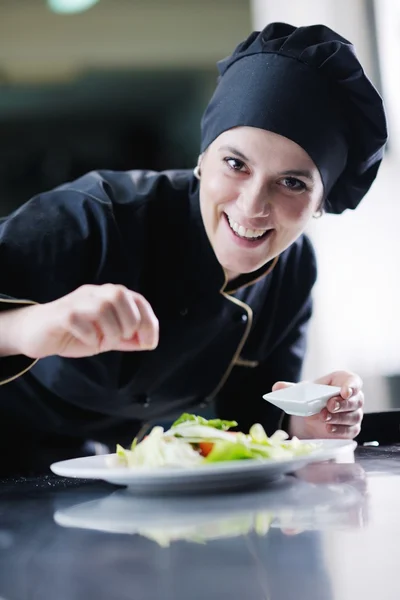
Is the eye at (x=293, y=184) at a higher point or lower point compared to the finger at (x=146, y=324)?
higher

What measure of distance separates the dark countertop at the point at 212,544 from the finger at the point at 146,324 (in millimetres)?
145

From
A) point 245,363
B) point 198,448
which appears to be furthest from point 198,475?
point 245,363

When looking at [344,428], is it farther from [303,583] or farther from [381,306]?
[381,306]

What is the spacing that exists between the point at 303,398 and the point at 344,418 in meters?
0.12

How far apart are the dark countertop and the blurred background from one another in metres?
1.99

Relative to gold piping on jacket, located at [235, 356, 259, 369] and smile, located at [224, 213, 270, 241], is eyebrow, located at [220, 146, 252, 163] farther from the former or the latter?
gold piping on jacket, located at [235, 356, 259, 369]

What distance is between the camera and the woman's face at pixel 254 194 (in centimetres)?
111

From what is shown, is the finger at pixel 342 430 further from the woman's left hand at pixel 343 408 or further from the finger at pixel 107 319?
the finger at pixel 107 319

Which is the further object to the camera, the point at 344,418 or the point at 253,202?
the point at 253,202

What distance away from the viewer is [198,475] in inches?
24.3

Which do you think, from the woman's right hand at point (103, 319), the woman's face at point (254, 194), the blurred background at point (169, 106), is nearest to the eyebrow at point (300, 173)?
the woman's face at point (254, 194)

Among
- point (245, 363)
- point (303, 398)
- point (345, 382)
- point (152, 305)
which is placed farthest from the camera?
point (245, 363)

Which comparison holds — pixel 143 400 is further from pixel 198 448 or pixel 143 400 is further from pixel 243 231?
pixel 198 448

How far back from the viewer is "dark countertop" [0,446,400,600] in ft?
1.24
